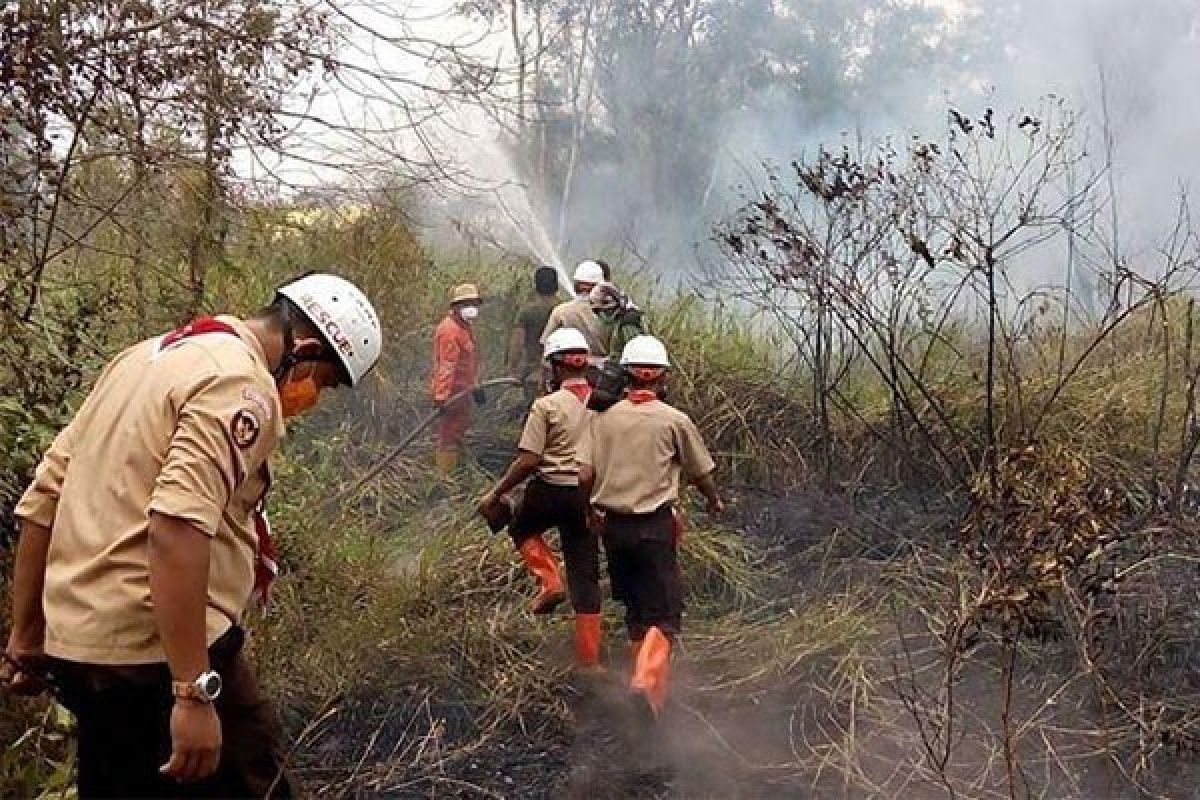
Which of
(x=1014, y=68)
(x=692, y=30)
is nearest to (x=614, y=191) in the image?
(x=692, y=30)

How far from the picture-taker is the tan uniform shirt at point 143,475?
8.14 ft

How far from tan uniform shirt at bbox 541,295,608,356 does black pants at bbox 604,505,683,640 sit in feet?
7.23

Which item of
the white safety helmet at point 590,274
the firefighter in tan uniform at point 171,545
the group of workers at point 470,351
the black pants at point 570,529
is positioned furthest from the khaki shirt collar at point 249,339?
the white safety helmet at point 590,274

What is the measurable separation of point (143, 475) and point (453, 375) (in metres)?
6.50

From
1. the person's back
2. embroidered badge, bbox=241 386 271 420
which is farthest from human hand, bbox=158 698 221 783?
the person's back

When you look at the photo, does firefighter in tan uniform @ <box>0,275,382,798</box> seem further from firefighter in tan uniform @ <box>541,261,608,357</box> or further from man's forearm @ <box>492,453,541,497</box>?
firefighter in tan uniform @ <box>541,261,608,357</box>

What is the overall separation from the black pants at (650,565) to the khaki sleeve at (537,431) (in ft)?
1.61

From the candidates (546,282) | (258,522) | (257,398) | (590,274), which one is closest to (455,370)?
(546,282)

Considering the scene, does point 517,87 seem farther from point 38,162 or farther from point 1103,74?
point 1103,74

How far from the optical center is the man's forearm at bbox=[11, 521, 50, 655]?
109 inches

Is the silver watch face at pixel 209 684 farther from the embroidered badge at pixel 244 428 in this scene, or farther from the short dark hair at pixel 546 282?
the short dark hair at pixel 546 282

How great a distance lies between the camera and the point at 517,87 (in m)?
6.14

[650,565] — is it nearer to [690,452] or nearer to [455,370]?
[690,452]

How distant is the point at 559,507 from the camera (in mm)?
6164
